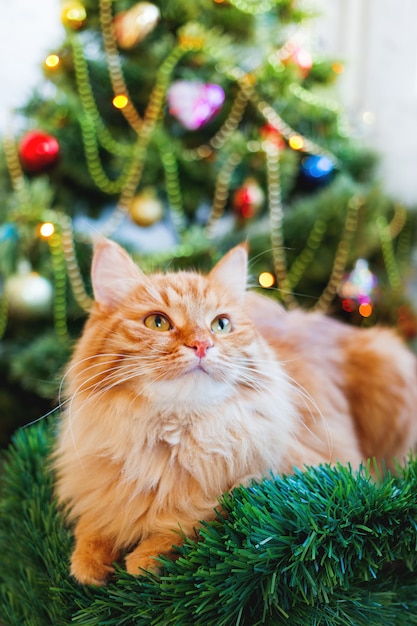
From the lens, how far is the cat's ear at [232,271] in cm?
90

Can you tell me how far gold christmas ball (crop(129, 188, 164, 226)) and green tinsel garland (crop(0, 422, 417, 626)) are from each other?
1.12 meters

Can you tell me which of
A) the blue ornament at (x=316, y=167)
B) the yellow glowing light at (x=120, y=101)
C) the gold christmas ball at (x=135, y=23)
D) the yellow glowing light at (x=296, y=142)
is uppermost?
the gold christmas ball at (x=135, y=23)

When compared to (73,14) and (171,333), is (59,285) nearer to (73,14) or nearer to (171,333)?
(73,14)

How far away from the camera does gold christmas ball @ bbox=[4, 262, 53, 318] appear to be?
1.58 meters

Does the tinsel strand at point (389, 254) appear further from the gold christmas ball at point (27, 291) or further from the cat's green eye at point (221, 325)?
the cat's green eye at point (221, 325)

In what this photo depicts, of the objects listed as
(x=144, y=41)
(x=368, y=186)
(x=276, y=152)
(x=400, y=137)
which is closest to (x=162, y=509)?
(x=276, y=152)

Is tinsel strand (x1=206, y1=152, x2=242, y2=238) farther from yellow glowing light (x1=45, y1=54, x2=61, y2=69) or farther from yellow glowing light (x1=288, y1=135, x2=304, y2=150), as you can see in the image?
yellow glowing light (x1=45, y1=54, x2=61, y2=69)

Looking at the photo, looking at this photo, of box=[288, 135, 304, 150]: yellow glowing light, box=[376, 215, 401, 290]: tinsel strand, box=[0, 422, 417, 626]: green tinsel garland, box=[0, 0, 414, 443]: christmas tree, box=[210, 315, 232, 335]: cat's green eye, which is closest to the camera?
box=[0, 422, 417, 626]: green tinsel garland

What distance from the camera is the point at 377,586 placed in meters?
0.78

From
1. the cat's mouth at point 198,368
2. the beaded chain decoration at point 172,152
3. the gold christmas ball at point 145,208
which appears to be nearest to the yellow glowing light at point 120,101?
the beaded chain decoration at point 172,152

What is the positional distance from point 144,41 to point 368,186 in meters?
0.91

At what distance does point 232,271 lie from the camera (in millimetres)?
911

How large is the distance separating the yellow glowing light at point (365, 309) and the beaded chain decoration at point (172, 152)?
0.12 meters

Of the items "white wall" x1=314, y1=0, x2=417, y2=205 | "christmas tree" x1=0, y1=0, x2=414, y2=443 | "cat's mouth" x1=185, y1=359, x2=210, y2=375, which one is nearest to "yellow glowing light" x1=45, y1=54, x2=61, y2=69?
"christmas tree" x1=0, y1=0, x2=414, y2=443
